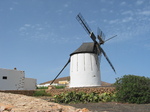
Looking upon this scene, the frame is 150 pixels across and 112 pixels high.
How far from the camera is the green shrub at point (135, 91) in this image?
10.1 m

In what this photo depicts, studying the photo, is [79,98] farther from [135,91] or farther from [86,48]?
[86,48]

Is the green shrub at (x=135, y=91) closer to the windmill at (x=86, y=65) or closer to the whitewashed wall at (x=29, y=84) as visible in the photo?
the windmill at (x=86, y=65)

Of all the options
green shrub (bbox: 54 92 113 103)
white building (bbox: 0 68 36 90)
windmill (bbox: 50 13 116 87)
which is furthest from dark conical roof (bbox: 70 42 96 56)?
green shrub (bbox: 54 92 113 103)

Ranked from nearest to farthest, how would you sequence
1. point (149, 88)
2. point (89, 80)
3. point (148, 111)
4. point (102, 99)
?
point (148, 111), point (149, 88), point (102, 99), point (89, 80)

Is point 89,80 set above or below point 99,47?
below

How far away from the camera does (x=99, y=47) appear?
2200 centimetres

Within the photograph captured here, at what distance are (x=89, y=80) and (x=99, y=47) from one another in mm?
4672

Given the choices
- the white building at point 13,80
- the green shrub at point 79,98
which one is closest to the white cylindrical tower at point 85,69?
the white building at point 13,80

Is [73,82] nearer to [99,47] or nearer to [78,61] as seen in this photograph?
[78,61]

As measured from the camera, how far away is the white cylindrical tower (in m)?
20.0

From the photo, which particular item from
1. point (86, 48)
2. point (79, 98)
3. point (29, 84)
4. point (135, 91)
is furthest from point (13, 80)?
point (135, 91)

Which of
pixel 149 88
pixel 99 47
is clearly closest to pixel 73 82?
pixel 99 47

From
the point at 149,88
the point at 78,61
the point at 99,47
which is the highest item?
the point at 99,47

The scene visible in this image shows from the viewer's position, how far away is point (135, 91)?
33.5 ft
